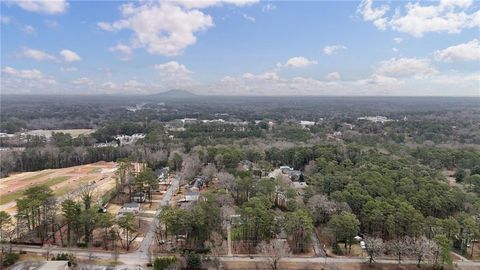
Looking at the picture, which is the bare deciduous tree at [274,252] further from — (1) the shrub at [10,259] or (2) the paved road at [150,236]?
(1) the shrub at [10,259]

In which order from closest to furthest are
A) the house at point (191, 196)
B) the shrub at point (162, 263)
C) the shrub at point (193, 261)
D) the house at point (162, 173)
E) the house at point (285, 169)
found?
the shrub at point (162, 263) < the shrub at point (193, 261) < the house at point (191, 196) < the house at point (162, 173) < the house at point (285, 169)

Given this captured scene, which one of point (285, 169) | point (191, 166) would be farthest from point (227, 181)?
point (285, 169)

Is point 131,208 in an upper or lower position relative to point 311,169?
lower

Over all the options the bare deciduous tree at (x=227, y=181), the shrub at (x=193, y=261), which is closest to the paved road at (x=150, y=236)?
the shrub at (x=193, y=261)

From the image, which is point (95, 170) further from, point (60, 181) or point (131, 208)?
point (131, 208)

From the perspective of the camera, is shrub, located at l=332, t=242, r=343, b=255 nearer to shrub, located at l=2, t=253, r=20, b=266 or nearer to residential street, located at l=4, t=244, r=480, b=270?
residential street, located at l=4, t=244, r=480, b=270

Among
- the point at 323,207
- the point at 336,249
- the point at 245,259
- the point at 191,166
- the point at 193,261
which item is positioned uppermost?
the point at 191,166

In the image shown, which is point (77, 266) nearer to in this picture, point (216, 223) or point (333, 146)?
point (216, 223)
